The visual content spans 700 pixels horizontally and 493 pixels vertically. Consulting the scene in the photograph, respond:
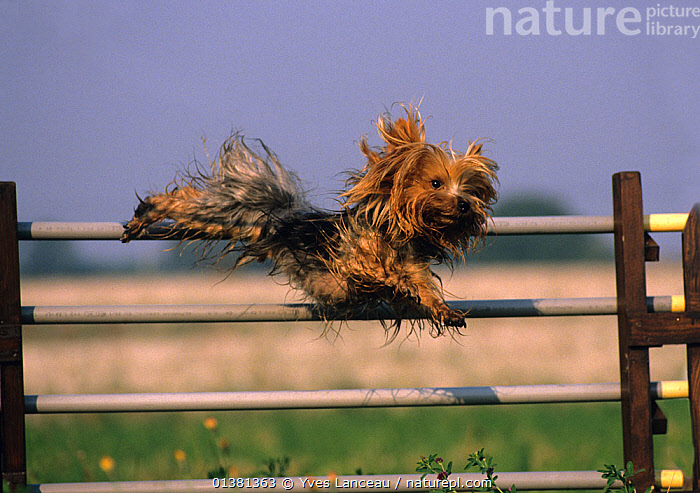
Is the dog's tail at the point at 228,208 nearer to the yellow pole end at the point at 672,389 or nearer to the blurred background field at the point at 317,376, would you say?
the blurred background field at the point at 317,376

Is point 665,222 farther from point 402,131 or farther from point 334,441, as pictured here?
point 334,441

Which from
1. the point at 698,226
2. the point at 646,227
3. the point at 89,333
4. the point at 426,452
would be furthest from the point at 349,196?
the point at 89,333

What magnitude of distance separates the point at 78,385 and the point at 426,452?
4.59 meters

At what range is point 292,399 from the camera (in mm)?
3291

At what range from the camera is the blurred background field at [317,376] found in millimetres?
4613

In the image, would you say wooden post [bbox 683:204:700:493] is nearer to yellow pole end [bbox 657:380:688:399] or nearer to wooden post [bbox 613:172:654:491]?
yellow pole end [bbox 657:380:688:399]

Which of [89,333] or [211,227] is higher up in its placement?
[211,227]

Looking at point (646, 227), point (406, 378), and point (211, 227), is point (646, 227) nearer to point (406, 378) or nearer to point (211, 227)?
point (211, 227)

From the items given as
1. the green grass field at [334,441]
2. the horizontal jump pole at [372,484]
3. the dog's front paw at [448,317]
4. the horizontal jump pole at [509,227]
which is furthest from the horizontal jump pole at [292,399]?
the horizontal jump pole at [509,227]

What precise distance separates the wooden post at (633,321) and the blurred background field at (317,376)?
0.98 m

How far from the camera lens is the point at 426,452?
4.79m

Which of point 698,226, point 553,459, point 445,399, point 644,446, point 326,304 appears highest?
point 698,226

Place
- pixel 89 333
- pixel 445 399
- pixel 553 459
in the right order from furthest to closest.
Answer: pixel 89 333
pixel 553 459
pixel 445 399

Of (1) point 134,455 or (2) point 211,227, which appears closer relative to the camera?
(2) point 211,227
